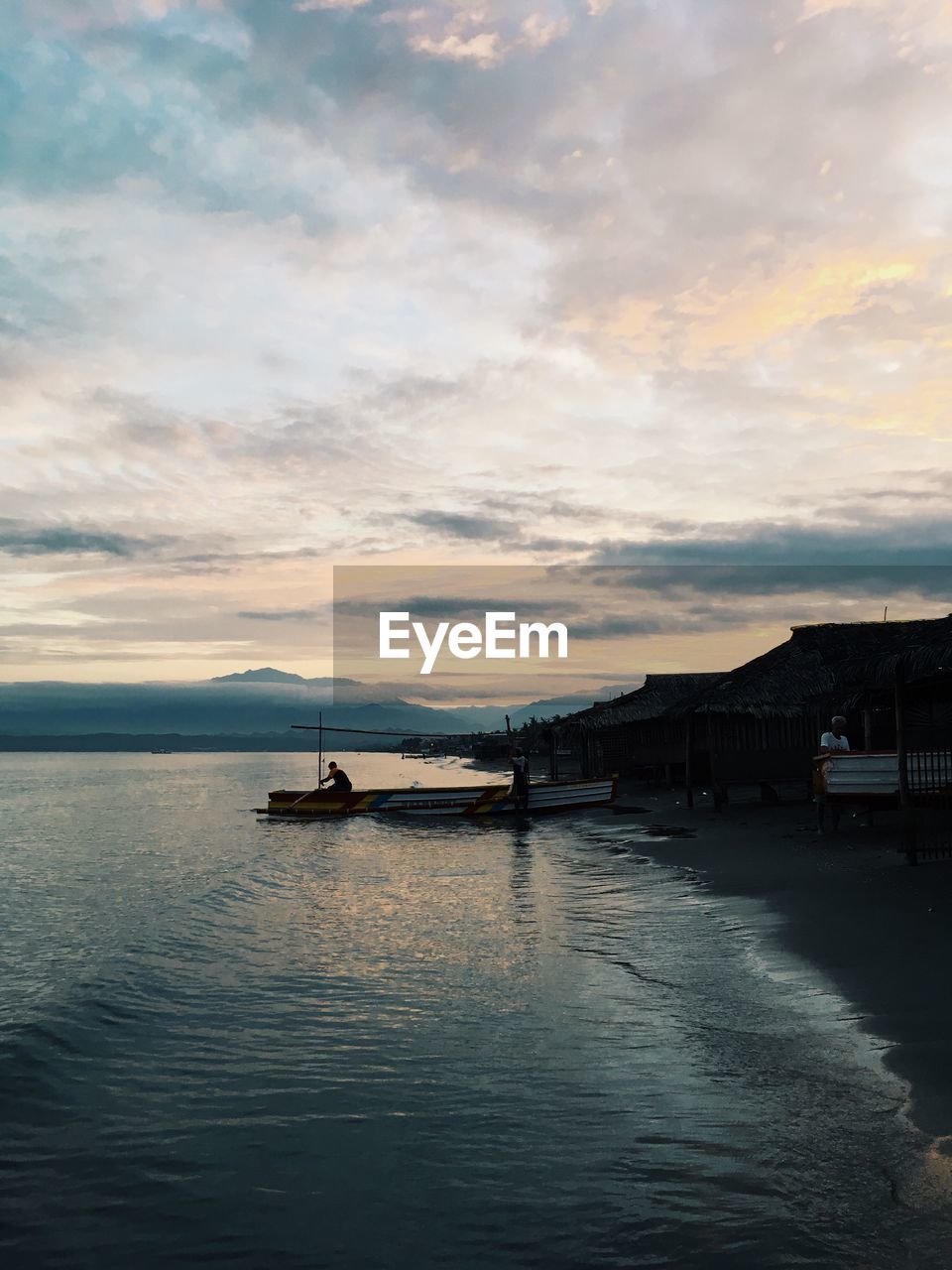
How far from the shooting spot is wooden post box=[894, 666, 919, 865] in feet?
42.7

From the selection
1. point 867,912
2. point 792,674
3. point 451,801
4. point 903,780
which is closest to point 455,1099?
point 867,912

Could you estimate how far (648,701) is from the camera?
36.5m

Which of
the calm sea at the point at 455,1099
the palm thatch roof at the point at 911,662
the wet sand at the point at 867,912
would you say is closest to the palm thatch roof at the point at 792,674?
the wet sand at the point at 867,912

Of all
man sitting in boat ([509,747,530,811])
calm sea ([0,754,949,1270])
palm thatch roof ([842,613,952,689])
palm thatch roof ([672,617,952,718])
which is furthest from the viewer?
man sitting in boat ([509,747,530,811])

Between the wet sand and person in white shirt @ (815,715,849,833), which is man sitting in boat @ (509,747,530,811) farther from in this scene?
person in white shirt @ (815,715,849,833)

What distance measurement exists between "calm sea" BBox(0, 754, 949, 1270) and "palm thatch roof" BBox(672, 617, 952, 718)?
12.7m

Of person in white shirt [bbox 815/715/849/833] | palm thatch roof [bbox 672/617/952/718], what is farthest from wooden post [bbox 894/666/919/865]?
palm thatch roof [bbox 672/617/952/718]

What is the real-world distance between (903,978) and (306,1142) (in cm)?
524

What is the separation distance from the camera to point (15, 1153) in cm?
609

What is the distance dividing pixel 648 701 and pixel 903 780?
2195cm

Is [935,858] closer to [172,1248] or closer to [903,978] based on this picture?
[903,978]

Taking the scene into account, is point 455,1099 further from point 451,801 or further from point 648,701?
point 648,701

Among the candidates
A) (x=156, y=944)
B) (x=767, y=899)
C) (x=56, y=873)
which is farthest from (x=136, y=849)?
(x=767, y=899)

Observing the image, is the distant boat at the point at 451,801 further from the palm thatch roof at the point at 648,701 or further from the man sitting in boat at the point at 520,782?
the palm thatch roof at the point at 648,701
